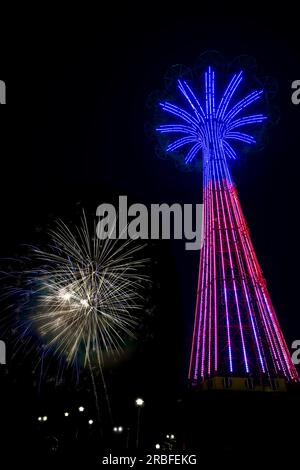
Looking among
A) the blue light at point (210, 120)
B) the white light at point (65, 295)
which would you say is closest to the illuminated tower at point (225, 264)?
the blue light at point (210, 120)

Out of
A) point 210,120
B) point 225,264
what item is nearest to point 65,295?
point 225,264

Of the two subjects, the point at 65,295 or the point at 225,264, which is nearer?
the point at 65,295

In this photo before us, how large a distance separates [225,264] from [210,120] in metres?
8.37

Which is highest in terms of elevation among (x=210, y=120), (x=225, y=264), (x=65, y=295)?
(x=210, y=120)

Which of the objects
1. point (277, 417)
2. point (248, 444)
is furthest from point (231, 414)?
point (248, 444)

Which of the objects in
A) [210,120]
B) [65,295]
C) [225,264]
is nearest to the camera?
[65,295]

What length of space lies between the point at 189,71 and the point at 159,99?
237 centimetres

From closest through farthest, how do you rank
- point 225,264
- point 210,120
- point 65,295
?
point 65,295
point 225,264
point 210,120

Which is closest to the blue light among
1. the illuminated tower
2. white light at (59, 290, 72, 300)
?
the illuminated tower

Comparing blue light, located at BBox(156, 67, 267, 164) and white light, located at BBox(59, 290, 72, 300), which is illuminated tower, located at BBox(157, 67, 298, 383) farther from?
white light, located at BBox(59, 290, 72, 300)

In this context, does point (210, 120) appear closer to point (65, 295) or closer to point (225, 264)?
point (225, 264)

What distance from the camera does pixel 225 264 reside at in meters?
23.4

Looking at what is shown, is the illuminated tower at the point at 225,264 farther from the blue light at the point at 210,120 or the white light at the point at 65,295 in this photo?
the white light at the point at 65,295
